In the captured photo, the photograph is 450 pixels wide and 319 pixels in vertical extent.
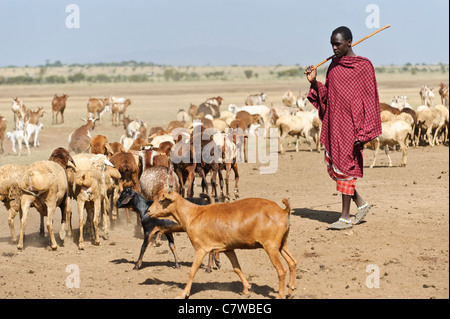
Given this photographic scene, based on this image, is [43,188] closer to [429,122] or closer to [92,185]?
[92,185]

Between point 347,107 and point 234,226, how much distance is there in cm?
339

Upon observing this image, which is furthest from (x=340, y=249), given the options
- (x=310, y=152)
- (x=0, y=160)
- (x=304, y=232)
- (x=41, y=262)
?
(x=0, y=160)

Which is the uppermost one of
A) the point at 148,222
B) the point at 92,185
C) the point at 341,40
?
the point at 341,40

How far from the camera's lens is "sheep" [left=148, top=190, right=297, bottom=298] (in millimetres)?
7246

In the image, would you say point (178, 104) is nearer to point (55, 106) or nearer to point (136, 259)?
point (55, 106)

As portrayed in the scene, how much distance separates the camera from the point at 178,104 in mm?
Answer: 47000

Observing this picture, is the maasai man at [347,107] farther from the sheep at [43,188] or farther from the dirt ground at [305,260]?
the sheep at [43,188]

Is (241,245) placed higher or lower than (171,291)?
higher

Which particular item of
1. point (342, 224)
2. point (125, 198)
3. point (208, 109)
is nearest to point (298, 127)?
point (208, 109)

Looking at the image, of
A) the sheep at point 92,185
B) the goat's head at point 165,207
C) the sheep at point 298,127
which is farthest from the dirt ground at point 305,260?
the sheep at point 298,127

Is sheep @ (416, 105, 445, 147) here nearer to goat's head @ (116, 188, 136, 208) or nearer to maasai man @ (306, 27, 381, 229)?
maasai man @ (306, 27, 381, 229)

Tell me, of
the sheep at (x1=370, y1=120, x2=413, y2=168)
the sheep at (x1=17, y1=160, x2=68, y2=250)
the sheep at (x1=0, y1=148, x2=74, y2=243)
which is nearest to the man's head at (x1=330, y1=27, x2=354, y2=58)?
the sheep at (x1=17, y1=160, x2=68, y2=250)

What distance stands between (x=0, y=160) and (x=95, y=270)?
13.6 metres

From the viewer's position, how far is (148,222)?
9234 millimetres
